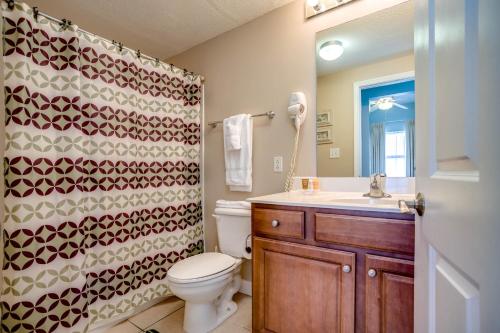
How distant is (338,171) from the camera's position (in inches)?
62.3

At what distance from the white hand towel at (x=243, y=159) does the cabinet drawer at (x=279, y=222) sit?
24.0 inches

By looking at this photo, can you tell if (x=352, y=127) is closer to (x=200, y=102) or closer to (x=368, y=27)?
(x=368, y=27)

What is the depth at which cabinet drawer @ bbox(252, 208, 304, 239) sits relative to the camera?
1157 mm

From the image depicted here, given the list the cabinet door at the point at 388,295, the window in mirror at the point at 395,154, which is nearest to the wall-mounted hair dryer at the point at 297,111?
the window in mirror at the point at 395,154

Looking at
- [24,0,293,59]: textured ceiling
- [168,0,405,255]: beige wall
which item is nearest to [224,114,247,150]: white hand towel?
[168,0,405,255]: beige wall

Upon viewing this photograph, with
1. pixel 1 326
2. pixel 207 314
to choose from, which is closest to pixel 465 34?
pixel 207 314

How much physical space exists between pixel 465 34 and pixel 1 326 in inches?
81.7

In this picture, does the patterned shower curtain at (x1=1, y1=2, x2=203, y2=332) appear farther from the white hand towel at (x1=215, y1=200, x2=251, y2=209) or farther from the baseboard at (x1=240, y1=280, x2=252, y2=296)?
the baseboard at (x1=240, y1=280, x2=252, y2=296)

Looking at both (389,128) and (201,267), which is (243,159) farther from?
(389,128)

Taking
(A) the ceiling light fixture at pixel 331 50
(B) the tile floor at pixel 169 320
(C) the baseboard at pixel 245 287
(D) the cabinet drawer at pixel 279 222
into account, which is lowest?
(B) the tile floor at pixel 169 320

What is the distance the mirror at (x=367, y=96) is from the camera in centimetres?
137

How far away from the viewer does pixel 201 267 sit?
1.48m

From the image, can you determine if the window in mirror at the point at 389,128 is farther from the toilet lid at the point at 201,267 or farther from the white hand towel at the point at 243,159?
the toilet lid at the point at 201,267

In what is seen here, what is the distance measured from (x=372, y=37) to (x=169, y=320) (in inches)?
94.0
